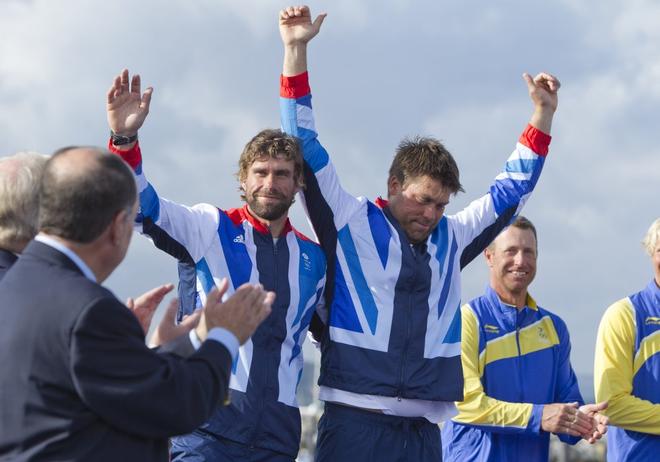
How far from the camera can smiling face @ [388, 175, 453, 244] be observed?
6496 millimetres

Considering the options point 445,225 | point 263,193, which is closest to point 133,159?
point 263,193

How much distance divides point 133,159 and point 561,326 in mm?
3681

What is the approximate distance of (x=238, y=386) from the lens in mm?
5785

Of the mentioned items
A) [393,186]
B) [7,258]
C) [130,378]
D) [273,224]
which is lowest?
[130,378]

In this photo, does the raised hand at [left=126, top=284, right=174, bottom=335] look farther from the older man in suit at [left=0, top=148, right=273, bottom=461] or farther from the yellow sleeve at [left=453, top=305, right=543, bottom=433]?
the yellow sleeve at [left=453, top=305, right=543, bottom=433]

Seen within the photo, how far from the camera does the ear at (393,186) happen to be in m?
6.68

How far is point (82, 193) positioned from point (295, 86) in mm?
2807

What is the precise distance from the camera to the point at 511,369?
7.50 metres

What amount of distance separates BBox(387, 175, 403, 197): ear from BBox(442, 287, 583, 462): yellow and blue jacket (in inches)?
54.4

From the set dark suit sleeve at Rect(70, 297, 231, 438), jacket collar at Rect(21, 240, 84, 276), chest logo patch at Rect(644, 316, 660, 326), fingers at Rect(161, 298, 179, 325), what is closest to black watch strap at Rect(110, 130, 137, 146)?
fingers at Rect(161, 298, 179, 325)

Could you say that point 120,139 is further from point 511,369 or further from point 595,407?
point 595,407

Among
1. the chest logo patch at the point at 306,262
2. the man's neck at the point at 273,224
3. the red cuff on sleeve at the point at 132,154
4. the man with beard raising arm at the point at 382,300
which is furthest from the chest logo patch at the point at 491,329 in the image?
the red cuff on sleeve at the point at 132,154

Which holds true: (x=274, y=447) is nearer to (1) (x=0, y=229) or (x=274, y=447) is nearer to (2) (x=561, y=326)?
(1) (x=0, y=229)

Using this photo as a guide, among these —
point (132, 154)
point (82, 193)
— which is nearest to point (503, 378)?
point (132, 154)
